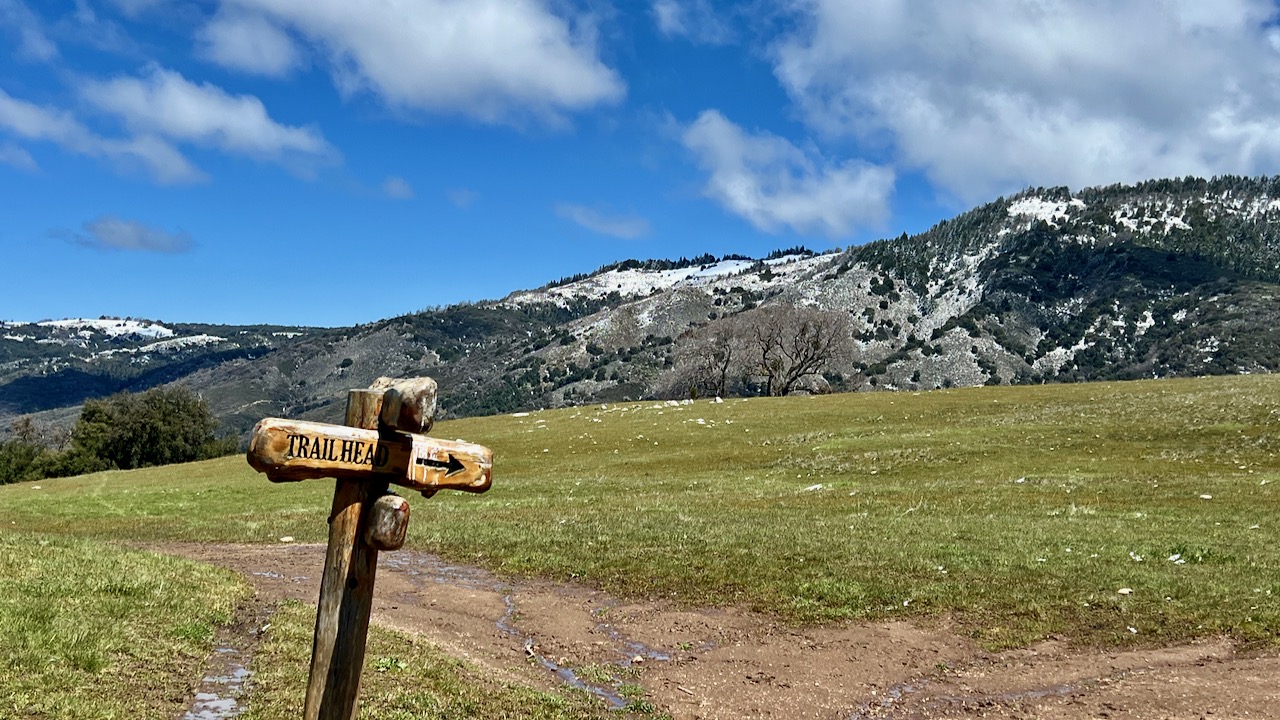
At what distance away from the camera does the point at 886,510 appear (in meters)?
32.8

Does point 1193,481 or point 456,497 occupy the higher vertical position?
point 1193,481

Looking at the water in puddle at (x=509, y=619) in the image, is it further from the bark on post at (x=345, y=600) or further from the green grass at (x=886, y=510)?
the bark on post at (x=345, y=600)

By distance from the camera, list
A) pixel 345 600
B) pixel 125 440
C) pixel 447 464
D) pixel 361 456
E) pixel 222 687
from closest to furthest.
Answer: pixel 361 456
pixel 345 600
pixel 447 464
pixel 222 687
pixel 125 440

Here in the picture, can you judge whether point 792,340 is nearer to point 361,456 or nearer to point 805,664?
point 805,664

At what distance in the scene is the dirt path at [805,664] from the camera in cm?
1334

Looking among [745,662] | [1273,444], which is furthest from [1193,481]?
[745,662]

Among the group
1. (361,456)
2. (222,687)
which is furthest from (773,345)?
(361,456)

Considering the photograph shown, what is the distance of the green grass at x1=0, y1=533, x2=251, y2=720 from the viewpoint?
34.5 feet

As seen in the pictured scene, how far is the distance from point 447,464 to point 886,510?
26.8 metres

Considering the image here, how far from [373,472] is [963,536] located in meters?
22.1

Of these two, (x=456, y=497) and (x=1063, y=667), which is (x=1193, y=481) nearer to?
(x=1063, y=667)

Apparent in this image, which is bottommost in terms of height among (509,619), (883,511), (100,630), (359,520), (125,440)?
(125,440)

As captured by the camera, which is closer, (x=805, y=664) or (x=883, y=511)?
(x=805, y=664)

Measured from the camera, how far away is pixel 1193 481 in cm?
3525
